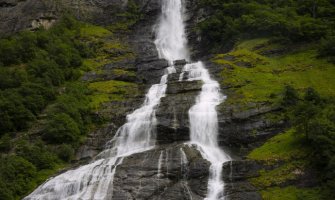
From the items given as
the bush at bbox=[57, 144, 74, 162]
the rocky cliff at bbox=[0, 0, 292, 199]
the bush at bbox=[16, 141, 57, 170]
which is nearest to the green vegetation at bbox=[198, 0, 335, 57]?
the rocky cliff at bbox=[0, 0, 292, 199]

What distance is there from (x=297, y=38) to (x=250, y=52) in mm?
5720

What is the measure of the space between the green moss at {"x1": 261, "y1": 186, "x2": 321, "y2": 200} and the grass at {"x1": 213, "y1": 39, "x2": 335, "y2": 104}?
11.8 metres

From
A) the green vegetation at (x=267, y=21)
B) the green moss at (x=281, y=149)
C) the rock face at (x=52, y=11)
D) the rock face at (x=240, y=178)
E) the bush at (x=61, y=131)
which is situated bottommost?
the rock face at (x=240, y=178)

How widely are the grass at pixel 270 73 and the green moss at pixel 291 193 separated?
11801 millimetres

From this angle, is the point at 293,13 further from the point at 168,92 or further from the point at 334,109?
the point at 334,109

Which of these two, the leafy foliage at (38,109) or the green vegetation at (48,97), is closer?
the leafy foliage at (38,109)

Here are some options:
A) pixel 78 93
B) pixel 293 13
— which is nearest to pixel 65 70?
pixel 78 93

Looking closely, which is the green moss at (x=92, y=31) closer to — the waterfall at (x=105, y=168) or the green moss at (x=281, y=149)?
the waterfall at (x=105, y=168)

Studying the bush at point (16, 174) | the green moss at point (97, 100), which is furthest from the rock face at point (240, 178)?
the green moss at point (97, 100)

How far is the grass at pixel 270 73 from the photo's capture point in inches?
1613

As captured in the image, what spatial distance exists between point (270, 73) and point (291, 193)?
21070 millimetres

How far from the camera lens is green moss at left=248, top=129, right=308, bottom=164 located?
31062 mm

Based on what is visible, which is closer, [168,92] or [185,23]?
[168,92]

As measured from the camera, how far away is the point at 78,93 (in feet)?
151
